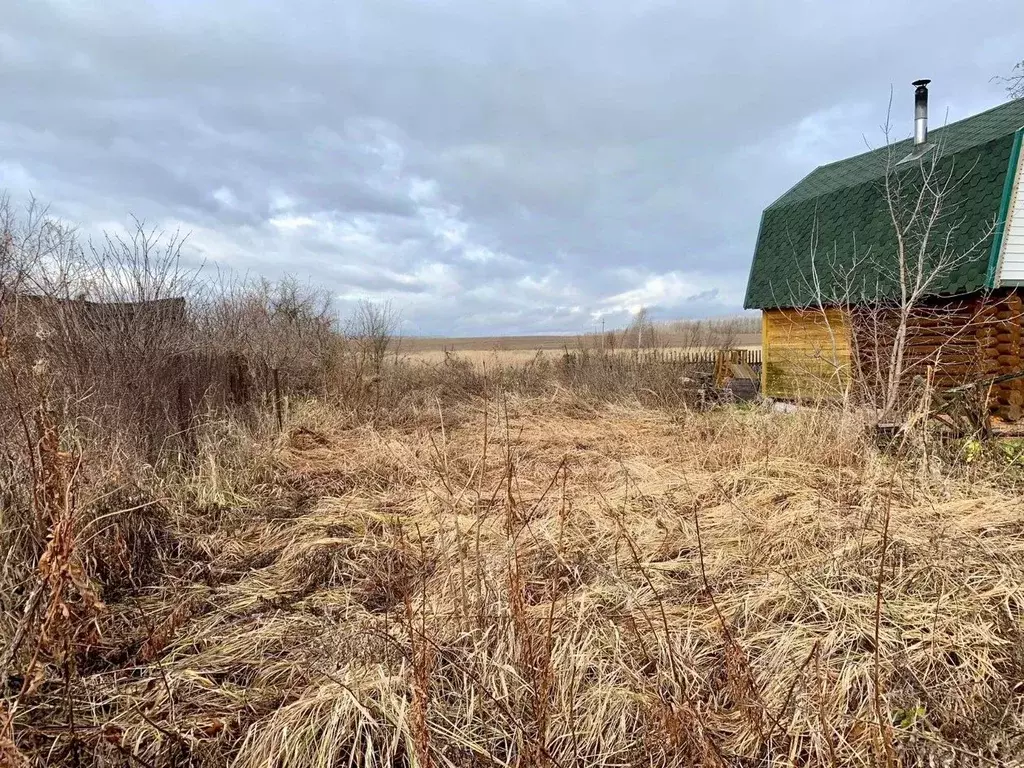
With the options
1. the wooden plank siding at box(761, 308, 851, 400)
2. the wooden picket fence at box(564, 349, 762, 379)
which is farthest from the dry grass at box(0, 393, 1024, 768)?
the wooden picket fence at box(564, 349, 762, 379)

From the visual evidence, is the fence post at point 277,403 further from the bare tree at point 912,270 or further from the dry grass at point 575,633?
the bare tree at point 912,270

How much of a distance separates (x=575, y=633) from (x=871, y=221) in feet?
37.7

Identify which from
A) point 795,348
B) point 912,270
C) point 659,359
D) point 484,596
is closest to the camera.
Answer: point 484,596

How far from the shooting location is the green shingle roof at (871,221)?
8898mm

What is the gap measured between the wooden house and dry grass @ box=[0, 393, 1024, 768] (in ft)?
10.7

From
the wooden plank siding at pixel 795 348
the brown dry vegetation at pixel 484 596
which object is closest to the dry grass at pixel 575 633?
the brown dry vegetation at pixel 484 596

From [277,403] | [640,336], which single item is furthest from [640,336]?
[277,403]

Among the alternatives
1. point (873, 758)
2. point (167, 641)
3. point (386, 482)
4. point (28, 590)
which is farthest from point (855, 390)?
point (28, 590)

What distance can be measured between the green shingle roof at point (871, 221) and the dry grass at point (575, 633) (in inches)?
202

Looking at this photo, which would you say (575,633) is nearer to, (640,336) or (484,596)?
(484,596)

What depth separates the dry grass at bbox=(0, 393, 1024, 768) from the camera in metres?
2.07

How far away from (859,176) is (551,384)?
8245 mm

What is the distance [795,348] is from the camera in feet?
40.3

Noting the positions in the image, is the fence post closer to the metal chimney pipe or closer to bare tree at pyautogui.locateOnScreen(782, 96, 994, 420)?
bare tree at pyautogui.locateOnScreen(782, 96, 994, 420)
